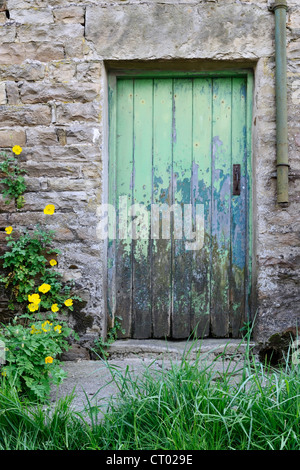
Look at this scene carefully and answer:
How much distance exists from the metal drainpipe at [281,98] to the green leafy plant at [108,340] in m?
Result: 1.40

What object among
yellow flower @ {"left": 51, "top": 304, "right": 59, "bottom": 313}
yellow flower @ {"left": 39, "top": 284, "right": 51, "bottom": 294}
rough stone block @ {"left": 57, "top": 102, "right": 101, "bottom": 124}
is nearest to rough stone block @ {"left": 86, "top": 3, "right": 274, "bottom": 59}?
rough stone block @ {"left": 57, "top": 102, "right": 101, "bottom": 124}

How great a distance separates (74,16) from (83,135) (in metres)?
0.79

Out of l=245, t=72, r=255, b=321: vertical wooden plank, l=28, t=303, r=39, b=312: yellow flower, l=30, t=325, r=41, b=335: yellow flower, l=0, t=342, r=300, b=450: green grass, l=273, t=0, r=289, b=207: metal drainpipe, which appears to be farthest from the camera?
l=245, t=72, r=255, b=321: vertical wooden plank

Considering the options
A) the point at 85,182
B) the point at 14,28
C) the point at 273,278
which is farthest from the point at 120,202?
the point at 14,28

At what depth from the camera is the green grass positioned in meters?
1.62

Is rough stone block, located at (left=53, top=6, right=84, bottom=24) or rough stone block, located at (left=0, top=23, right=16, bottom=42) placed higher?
rough stone block, located at (left=53, top=6, right=84, bottom=24)

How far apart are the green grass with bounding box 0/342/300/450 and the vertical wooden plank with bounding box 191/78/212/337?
1.11m

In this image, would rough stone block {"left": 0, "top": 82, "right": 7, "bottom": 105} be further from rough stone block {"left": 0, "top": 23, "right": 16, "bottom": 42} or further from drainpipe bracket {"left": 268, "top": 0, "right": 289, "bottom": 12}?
drainpipe bracket {"left": 268, "top": 0, "right": 289, "bottom": 12}

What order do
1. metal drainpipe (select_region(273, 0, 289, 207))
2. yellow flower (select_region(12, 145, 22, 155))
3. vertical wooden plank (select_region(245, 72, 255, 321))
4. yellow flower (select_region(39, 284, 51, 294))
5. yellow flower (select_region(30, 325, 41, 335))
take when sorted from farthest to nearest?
1. vertical wooden plank (select_region(245, 72, 255, 321))
2. yellow flower (select_region(12, 145, 22, 155))
3. metal drainpipe (select_region(273, 0, 289, 207))
4. yellow flower (select_region(39, 284, 51, 294))
5. yellow flower (select_region(30, 325, 41, 335))

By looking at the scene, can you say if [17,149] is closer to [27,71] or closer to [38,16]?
[27,71]

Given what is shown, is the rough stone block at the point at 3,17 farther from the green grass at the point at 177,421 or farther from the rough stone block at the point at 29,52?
the green grass at the point at 177,421

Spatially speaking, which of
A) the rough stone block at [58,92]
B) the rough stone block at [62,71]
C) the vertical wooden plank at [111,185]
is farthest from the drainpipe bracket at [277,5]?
the rough stone block at [62,71]

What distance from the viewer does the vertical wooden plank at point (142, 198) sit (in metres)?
2.97

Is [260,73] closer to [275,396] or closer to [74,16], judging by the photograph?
[74,16]
